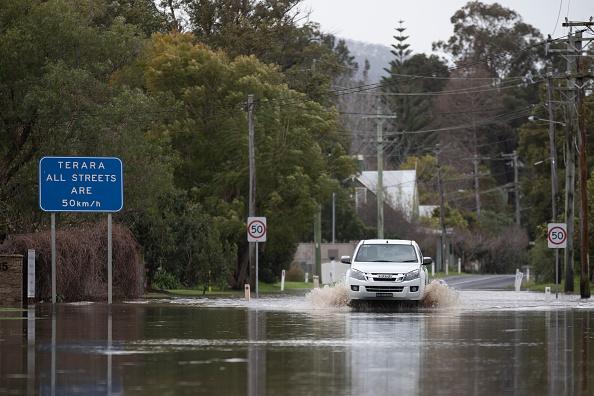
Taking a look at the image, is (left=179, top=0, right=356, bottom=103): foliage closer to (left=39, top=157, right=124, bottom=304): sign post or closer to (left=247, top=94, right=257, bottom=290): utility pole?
(left=247, top=94, right=257, bottom=290): utility pole

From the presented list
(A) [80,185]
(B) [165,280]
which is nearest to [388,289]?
(A) [80,185]

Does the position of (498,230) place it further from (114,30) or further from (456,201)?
(114,30)

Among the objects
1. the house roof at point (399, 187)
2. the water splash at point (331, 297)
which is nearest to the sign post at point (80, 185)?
the water splash at point (331, 297)

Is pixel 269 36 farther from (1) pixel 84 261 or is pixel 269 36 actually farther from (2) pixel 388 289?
(2) pixel 388 289

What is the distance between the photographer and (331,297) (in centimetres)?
3591

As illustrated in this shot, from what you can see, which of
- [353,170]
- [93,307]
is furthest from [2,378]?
[353,170]

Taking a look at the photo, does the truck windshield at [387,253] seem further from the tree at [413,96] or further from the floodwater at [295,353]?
the tree at [413,96]

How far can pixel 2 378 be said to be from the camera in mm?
15664

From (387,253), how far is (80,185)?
9.07 meters

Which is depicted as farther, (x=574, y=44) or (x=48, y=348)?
(x=574, y=44)

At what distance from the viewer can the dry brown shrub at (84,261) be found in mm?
39781

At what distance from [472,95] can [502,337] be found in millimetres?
103030

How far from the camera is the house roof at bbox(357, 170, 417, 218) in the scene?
370 feet

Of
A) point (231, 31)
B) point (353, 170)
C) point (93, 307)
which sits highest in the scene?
point (231, 31)
